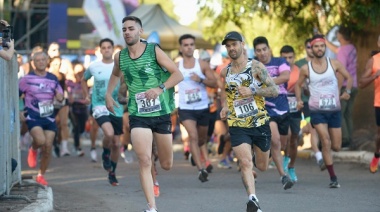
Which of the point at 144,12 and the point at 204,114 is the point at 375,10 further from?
the point at 144,12

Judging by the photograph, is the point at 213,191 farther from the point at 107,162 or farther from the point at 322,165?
the point at 322,165

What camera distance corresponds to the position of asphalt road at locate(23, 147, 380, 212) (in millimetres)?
12789

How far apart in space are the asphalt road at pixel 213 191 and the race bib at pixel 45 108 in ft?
3.34

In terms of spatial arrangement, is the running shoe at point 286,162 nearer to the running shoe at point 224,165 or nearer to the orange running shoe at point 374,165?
the orange running shoe at point 374,165

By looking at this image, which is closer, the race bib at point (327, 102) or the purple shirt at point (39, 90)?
the race bib at point (327, 102)

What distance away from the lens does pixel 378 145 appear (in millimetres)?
17172

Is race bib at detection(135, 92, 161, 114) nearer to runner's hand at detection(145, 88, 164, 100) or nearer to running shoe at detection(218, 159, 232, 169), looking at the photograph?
runner's hand at detection(145, 88, 164, 100)

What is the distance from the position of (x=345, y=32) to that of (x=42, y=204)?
9828 mm

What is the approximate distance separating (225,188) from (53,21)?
22649 mm

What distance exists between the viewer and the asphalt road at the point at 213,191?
42.0ft

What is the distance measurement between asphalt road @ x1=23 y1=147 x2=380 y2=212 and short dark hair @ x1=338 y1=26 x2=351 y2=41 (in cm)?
236

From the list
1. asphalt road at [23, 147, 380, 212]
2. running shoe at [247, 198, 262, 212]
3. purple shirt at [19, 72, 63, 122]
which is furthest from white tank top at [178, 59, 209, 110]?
running shoe at [247, 198, 262, 212]

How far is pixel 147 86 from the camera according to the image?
38.8 ft

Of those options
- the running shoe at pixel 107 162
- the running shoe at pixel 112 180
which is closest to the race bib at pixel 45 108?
the running shoe at pixel 107 162
